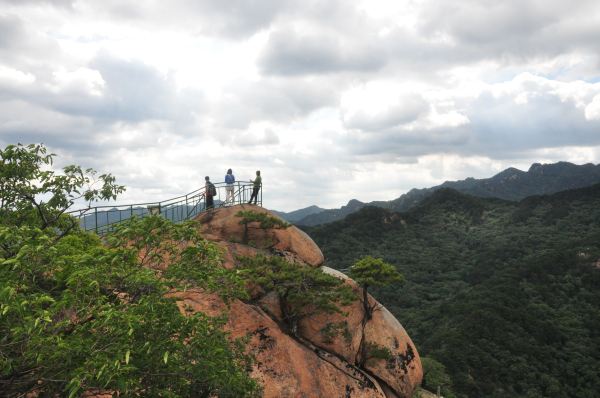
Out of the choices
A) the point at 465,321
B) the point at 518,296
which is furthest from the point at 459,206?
the point at 465,321

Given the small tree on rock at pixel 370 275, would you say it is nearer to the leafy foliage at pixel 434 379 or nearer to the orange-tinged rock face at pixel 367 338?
the orange-tinged rock face at pixel 367 338

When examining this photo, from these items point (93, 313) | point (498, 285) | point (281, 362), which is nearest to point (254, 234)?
point (281, 362)

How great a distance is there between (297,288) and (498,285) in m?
73.2

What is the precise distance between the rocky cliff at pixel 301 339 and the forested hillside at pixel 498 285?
3921 centimetres

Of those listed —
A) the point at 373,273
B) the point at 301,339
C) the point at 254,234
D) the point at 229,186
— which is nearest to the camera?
the point at 301,339

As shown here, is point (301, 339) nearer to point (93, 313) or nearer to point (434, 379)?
point (93, 313)

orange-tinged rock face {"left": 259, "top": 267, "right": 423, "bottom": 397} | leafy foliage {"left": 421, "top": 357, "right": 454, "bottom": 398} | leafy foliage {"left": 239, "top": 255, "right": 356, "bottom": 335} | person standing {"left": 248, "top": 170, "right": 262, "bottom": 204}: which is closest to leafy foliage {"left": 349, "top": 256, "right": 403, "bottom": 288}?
orange-tinged rock face {"left": 259, "top": 267, "right": 423, "bottom": 397}

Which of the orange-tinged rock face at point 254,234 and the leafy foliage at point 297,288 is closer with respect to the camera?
the leafy foliage at point 297,288

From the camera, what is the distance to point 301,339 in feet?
65.9

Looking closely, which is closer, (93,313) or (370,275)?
(93,313)

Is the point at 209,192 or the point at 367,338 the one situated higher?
the point at 209,192

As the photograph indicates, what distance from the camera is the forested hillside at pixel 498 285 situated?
195ft

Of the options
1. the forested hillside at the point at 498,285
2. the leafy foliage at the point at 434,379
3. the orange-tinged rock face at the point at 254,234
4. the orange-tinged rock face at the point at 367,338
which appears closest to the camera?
the orange-tinged rock face at the point at 367,338

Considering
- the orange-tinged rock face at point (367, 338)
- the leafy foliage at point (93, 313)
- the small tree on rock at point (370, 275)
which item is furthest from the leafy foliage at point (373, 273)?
the leafy foliage at point (93, 313)
